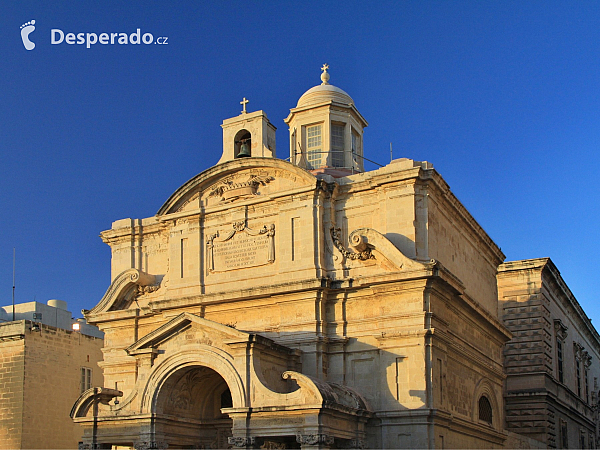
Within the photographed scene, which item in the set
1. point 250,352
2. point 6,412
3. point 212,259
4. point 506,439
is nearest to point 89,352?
point 6,412

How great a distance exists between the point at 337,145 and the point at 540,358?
51.1 ft

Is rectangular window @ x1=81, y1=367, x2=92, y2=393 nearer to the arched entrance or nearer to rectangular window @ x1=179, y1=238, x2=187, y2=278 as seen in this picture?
rectangular window @ x1=179, y1=238, x2=187, y2=278

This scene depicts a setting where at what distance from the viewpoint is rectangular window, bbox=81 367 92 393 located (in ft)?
114

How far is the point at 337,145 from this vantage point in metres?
31.1

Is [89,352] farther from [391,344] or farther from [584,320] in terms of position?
[584,320]

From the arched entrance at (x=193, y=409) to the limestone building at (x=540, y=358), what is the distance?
56.5ft

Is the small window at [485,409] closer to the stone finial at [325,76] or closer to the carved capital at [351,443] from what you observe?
the carved capital at [351,443]

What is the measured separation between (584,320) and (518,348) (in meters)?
14.5

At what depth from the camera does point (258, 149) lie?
28.7 m

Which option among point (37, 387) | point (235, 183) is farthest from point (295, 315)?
point (37, 387)

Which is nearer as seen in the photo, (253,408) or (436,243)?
(253,408)

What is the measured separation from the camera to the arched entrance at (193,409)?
76.9 feet

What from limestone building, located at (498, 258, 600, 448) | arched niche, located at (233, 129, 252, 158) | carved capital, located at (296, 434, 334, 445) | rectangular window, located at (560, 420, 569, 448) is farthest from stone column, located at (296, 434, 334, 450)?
rectangular window, located at (560, 420, 569, 448)

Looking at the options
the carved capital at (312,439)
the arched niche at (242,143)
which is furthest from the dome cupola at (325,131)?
the carved capital at (312,439)
